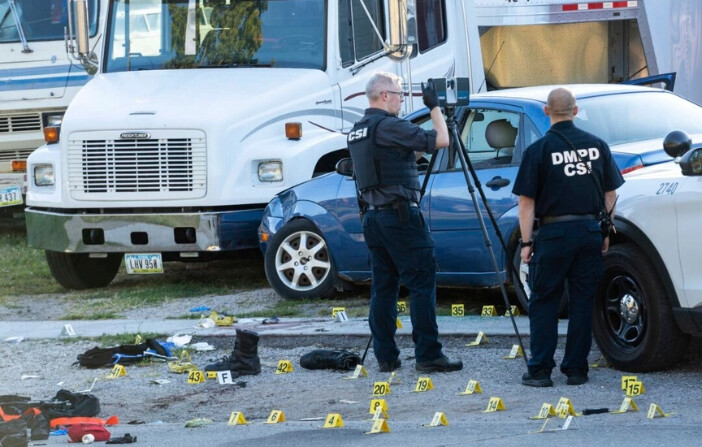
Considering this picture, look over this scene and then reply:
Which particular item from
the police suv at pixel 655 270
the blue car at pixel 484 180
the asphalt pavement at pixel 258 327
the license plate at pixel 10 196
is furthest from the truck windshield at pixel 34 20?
the police suv at pixel 655 270

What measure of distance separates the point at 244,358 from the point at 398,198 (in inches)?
55.8

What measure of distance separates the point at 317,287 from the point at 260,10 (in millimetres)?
2855

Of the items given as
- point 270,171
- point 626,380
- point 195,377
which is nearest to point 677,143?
point 626,380

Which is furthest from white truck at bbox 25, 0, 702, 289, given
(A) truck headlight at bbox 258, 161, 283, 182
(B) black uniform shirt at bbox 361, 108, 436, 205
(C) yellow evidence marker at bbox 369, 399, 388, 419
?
(C) yellow evidence marker at bbox 369, 399, 388, 419

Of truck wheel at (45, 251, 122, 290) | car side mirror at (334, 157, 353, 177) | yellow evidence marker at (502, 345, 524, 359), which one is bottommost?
truck wheel at (45, 251, 122, 290)

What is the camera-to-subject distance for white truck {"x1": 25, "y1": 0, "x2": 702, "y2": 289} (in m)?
13.0

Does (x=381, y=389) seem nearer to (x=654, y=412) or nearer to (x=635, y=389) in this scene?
(x=635, y=389)

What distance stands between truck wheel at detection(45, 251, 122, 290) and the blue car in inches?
110

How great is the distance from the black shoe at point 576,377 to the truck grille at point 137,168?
537 cm

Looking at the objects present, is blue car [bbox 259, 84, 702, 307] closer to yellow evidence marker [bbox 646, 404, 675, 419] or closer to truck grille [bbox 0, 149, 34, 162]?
yellow evidence marker [bbox 646, 404, 675, 419]

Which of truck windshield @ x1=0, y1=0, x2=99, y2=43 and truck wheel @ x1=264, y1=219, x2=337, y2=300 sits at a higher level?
truck windshield @ x1=0, y1=0, x2=99, y2=43

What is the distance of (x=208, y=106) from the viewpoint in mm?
12992

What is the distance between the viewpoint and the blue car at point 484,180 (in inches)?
397

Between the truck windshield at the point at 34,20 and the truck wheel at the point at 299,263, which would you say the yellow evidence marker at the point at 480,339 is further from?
the truck windshield at the point at 34,20
